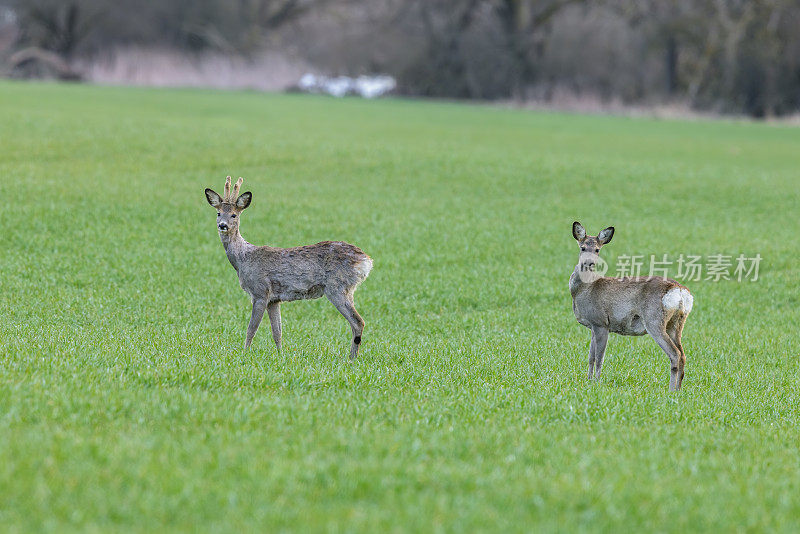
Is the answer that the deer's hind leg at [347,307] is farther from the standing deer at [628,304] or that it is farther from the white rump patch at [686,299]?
the white rump patch at [686,299]

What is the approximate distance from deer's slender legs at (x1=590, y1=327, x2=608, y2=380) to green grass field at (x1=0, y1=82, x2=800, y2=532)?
0.19 metres

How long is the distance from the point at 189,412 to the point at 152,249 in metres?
10.2

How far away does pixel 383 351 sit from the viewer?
11688mm

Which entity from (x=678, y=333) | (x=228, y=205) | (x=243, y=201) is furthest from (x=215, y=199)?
(x=678, y=333)

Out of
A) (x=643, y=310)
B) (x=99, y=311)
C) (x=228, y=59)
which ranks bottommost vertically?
(x=99, y=311)

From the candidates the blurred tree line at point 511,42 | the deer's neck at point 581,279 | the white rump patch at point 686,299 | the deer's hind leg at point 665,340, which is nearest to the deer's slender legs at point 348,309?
the deer's neck at point 581,279

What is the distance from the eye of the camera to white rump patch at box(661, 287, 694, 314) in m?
9.57

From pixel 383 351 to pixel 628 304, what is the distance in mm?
3069

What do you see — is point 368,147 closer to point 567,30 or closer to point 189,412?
point 189,412

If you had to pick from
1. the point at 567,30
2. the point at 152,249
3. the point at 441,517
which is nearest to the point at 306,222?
the point at 152,249

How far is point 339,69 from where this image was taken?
76.6 m

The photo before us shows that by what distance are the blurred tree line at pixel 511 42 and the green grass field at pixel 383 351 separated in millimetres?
32219

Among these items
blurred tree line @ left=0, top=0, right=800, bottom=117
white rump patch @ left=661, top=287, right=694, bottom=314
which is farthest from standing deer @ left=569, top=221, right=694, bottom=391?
blurred tree line @ left=0, top=0, right=800, bottom=117

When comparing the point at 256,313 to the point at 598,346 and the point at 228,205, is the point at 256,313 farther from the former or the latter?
the point at 598,346
